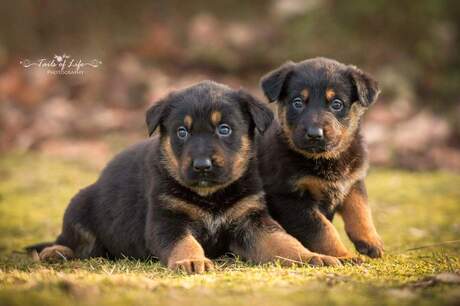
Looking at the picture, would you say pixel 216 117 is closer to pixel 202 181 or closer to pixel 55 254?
pixel 202 181

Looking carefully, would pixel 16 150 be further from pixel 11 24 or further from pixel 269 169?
pixel 269 169

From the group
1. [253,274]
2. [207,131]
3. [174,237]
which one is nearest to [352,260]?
[253,274]

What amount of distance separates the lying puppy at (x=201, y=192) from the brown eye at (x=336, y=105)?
25.3 inches

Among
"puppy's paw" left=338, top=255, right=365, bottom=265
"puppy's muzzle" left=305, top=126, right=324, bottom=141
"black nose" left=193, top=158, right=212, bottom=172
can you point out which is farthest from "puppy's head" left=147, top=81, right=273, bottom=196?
"puppy's paw" left=338, top=255, right=365, bottom=265

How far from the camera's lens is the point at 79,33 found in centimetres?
1549

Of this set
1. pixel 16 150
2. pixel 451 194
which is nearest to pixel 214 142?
pixel 451 194

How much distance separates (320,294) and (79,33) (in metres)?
12.7

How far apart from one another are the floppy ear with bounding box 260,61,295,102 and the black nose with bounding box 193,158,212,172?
1153mm

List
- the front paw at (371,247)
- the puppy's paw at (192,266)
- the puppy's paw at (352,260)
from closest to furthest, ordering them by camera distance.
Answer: the puppy's paw at (192,266) → the puppy's paw at (352,260) → the front paw at (371,247)

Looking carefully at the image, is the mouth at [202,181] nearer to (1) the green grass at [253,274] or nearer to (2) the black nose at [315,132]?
(1) the green grass at [253,274]

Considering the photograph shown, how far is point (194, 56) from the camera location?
15.0 metres

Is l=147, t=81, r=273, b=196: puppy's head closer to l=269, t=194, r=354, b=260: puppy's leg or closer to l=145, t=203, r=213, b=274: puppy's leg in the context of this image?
l=145, t=203, r=213, b=274: puppy's leg

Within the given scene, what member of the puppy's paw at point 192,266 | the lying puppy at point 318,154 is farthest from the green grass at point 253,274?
the lying puppy at point 318,154

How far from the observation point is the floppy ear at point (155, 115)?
5.54 meters
